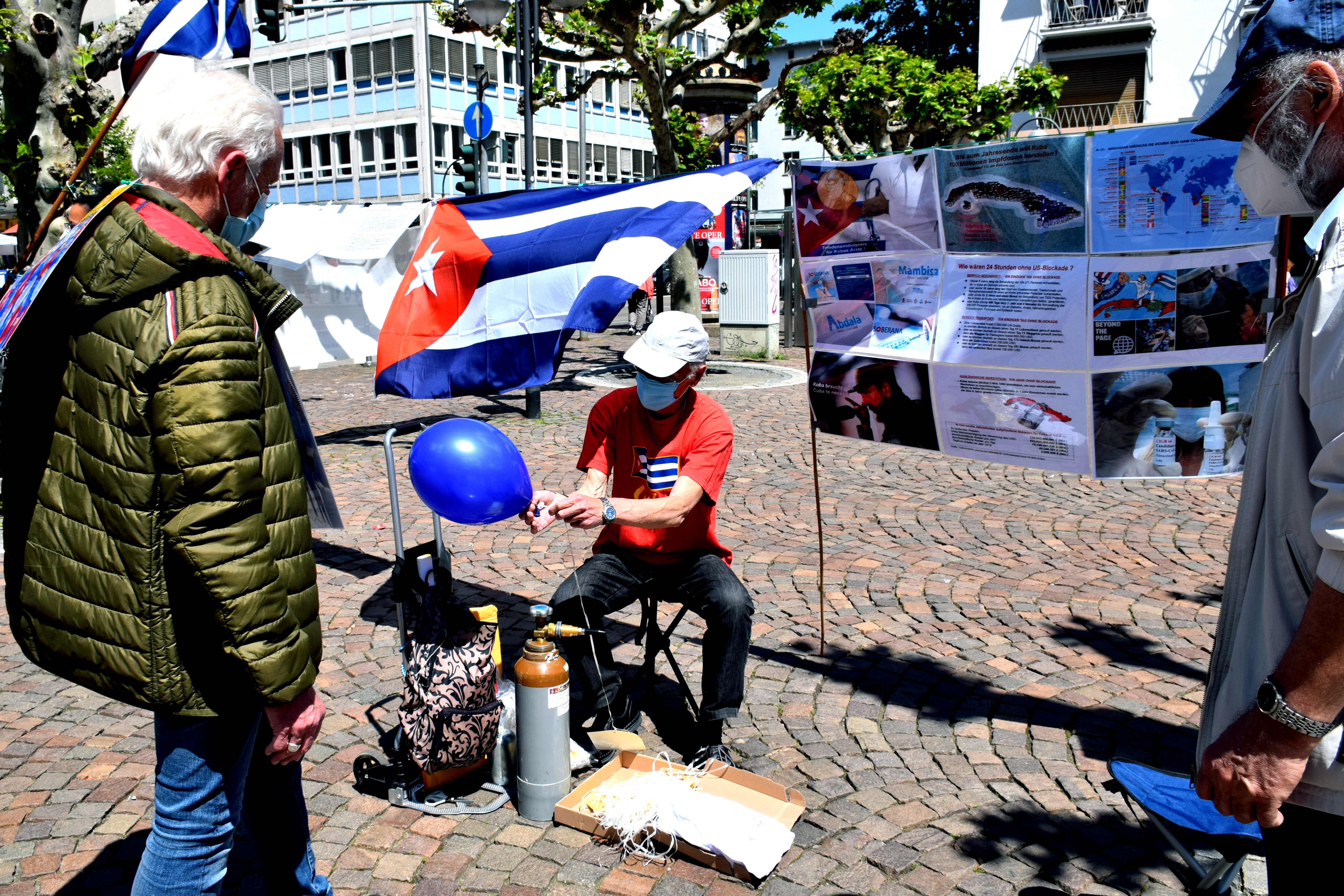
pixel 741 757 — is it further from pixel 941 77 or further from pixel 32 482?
pixel 941 77

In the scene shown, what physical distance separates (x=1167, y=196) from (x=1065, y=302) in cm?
47

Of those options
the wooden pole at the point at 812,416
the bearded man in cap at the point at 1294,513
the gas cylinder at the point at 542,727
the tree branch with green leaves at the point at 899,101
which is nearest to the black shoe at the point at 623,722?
the gas cylinder at the point at 542,727

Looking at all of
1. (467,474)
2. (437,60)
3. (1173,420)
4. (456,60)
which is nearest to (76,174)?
(467,474)

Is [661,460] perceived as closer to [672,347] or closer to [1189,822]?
[672,347]

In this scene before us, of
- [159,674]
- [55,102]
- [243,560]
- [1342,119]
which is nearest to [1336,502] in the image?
[1342,119]

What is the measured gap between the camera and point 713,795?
3.22 m

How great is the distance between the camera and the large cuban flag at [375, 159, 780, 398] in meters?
4.59

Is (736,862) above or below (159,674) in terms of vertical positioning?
below

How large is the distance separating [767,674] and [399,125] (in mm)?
44242

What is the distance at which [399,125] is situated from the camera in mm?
44062

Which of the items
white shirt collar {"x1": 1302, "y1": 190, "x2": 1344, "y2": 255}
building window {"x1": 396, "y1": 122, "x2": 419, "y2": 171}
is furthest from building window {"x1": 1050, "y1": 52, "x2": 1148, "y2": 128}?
white shirt collar {"x1": 1302, "y1": 190, "x2": 1344, "y2": 255}

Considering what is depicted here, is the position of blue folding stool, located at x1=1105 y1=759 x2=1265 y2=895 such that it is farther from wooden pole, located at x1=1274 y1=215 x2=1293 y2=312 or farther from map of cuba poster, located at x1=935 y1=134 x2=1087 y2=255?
map of cuba poster, located at x1=935 y1=134 x2=1087 y2=255

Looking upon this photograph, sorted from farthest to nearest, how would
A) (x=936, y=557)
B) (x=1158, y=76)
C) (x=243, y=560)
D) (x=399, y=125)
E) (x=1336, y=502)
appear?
(x=399, y=125) → (x=1158, y=76) → (x=936, y=557) → (x=243, y=560) → (x=1336, y=502)

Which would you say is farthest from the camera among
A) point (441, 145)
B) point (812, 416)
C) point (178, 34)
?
point (441, 145)
